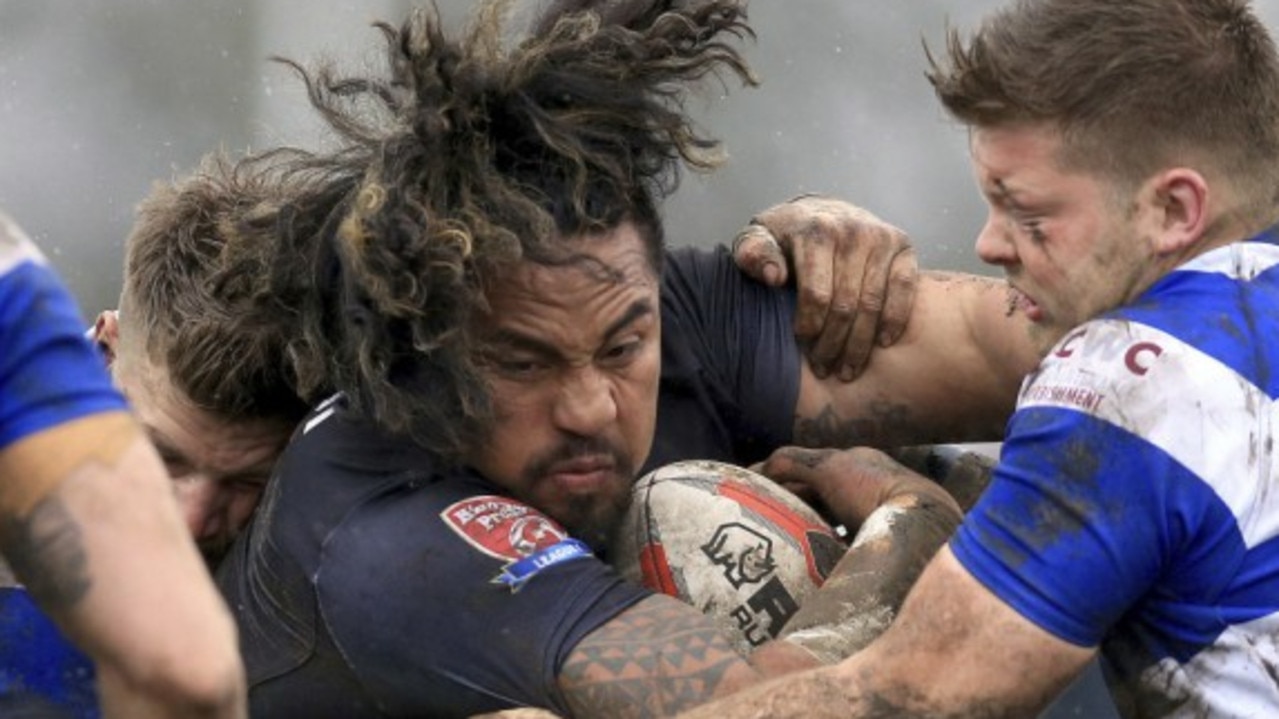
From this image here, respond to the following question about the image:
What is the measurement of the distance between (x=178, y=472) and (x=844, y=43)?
9.65 feet

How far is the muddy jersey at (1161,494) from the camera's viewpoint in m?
3.38

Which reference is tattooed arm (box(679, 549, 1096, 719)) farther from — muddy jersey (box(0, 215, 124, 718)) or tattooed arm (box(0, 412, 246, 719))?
muddy jersey (box(0, 215, 124, 718))

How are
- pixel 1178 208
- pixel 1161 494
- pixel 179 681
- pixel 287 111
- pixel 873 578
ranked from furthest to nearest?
pixel 287 111 → pixel 873 578 → pixel 1178 208 → pixel 1161 494 → pixel 179 681

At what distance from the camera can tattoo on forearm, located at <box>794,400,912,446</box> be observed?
15.5 feet

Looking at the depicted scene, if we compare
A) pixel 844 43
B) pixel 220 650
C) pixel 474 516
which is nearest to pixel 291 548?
pixel 474 516

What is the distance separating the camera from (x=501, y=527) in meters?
4.08

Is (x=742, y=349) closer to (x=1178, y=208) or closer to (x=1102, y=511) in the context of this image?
(x=1178, y=208)

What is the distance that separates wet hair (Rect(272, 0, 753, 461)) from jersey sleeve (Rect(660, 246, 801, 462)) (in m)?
0.30

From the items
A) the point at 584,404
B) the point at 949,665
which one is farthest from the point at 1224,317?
the point at 584,404

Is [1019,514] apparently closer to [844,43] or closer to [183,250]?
[183,250]

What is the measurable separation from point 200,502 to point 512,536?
0.82m

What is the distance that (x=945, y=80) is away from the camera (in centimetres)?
381

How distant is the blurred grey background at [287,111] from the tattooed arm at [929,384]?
2010 mm

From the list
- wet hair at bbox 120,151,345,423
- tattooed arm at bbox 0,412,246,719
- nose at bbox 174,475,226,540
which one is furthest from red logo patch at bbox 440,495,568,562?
tattooed arm at bbox 0,412,246,719
